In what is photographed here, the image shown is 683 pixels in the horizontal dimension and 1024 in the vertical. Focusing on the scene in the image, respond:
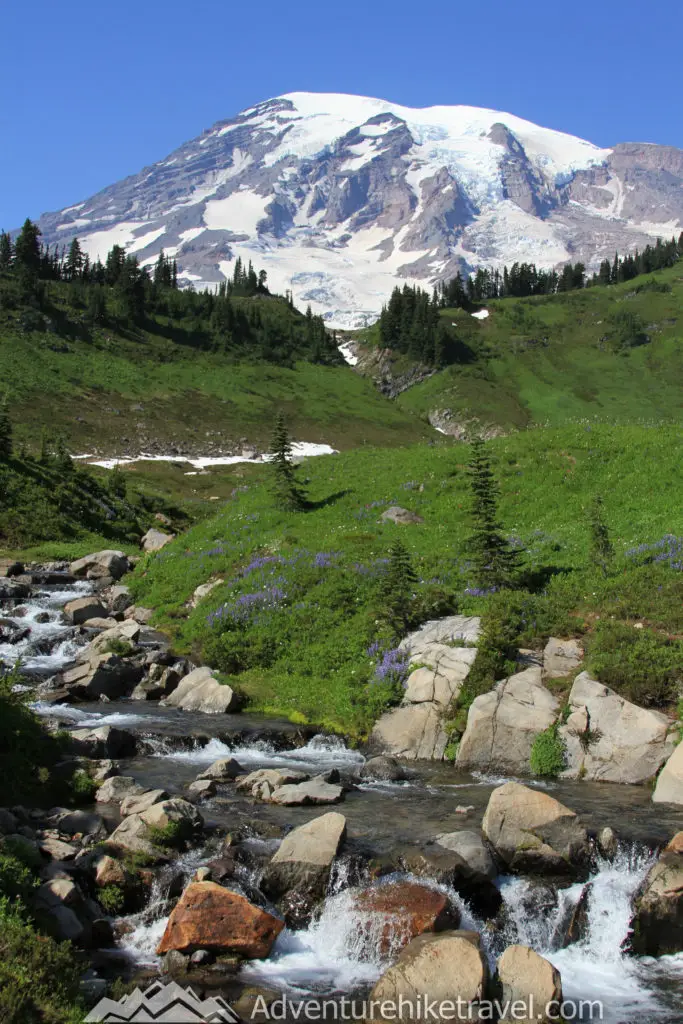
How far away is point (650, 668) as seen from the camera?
19812mm

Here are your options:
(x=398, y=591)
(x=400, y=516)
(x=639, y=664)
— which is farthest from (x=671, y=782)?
(x=400, y=516)

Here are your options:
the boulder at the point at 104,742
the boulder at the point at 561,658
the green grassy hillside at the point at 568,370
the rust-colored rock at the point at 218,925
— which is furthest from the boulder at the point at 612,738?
the green grassy hillside at the point at 568,370

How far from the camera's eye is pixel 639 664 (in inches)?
788

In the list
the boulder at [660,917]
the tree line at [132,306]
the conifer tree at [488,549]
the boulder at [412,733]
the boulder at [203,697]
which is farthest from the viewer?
the tree line at [132,306]

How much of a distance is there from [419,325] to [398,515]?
15523cm

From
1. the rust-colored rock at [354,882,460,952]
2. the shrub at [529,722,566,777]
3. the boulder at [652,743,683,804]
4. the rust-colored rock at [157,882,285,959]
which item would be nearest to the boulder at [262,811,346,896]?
the rust-colored rock at [354,882,460,952]

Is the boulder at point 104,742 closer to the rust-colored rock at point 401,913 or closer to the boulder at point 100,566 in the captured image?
the rust-colored rock at point 401,913

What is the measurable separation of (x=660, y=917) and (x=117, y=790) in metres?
11.1

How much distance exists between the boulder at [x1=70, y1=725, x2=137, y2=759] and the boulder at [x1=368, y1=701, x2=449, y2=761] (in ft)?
22.1

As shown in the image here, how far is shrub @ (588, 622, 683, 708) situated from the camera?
63.9ft

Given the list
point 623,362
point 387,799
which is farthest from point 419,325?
point 387,799

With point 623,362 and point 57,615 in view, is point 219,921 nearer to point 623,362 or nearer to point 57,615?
point 57,615

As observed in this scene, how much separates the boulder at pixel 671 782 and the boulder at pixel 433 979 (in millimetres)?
7716

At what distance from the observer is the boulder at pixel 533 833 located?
13469mm
